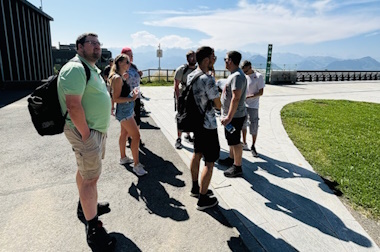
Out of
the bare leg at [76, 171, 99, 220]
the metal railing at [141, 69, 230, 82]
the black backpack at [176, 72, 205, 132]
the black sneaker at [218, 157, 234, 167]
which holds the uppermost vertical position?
the metal railing at [141, 69, 230, 82]

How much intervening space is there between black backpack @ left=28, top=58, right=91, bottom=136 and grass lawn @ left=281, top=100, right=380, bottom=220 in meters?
3.96

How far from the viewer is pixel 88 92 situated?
2.30m

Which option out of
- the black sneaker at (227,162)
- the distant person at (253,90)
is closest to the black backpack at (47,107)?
the black sneaker at (227,162)

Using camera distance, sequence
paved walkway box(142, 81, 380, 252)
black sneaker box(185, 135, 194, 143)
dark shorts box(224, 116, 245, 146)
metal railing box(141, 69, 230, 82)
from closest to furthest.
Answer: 1. paved walkway box(142, 81, 380, 252)
2. dark shorts box(224, 116, 245, 146)
3. black sneaker box(185, 135, 194, 143)
4. metal railing box(141, 69, 230, 82)

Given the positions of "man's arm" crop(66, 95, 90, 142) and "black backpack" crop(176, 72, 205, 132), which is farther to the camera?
"black backpack" crop(176, 72, 205, 132)

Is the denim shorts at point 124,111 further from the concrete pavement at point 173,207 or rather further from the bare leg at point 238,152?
the bare leg at point 238,152

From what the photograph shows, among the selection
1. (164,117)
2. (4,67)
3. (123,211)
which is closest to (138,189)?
(123,211)

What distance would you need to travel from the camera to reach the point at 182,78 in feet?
16.6

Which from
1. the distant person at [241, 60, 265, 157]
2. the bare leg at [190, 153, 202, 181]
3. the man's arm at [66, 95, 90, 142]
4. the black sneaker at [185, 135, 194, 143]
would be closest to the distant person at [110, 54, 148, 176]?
the bare leg at [190, 153, 202, 181]

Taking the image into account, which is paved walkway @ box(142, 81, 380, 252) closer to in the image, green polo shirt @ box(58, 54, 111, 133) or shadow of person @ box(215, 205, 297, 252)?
shadow of person @ box(215, 205, 297, 252)

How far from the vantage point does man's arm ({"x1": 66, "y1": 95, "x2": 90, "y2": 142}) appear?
6.97ft

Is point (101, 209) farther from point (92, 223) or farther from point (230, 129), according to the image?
point (230, 129)

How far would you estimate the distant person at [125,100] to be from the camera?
12.2 ft

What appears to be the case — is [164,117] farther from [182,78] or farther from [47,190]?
[47,190]
